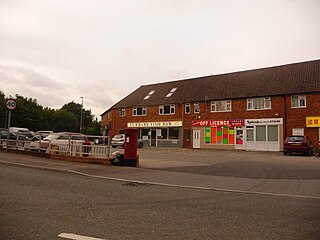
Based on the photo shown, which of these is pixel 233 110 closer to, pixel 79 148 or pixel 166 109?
pixel 166 109

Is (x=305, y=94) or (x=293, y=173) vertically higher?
(x=305, y=94)

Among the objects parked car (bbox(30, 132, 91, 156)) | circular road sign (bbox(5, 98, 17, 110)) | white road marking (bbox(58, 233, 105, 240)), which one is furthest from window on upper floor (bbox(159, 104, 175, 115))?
white road marking (bbox(58, 233, 105, 240))

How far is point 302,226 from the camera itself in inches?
208

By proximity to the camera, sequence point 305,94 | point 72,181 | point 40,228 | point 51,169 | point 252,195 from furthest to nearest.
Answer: point 305,94
point 51,169
point 72,181
point 252,195
point 40,228

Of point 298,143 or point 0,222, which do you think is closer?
point 0,222

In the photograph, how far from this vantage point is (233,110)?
33.8 metres

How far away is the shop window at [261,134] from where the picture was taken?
31.2 m

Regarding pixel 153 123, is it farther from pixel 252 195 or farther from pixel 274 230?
pixel 274 230

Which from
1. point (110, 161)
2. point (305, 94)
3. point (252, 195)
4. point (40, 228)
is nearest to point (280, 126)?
point (305, 94)

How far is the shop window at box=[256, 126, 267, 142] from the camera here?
102 feet

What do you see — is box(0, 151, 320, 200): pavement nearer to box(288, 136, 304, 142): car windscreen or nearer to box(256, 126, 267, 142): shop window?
box(288, 136, 304, 142): car windscreen

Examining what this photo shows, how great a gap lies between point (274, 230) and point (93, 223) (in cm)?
296

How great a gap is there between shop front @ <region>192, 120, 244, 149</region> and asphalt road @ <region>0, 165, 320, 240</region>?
82.5 ft

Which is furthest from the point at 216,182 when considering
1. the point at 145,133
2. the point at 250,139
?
the point at 145,133
